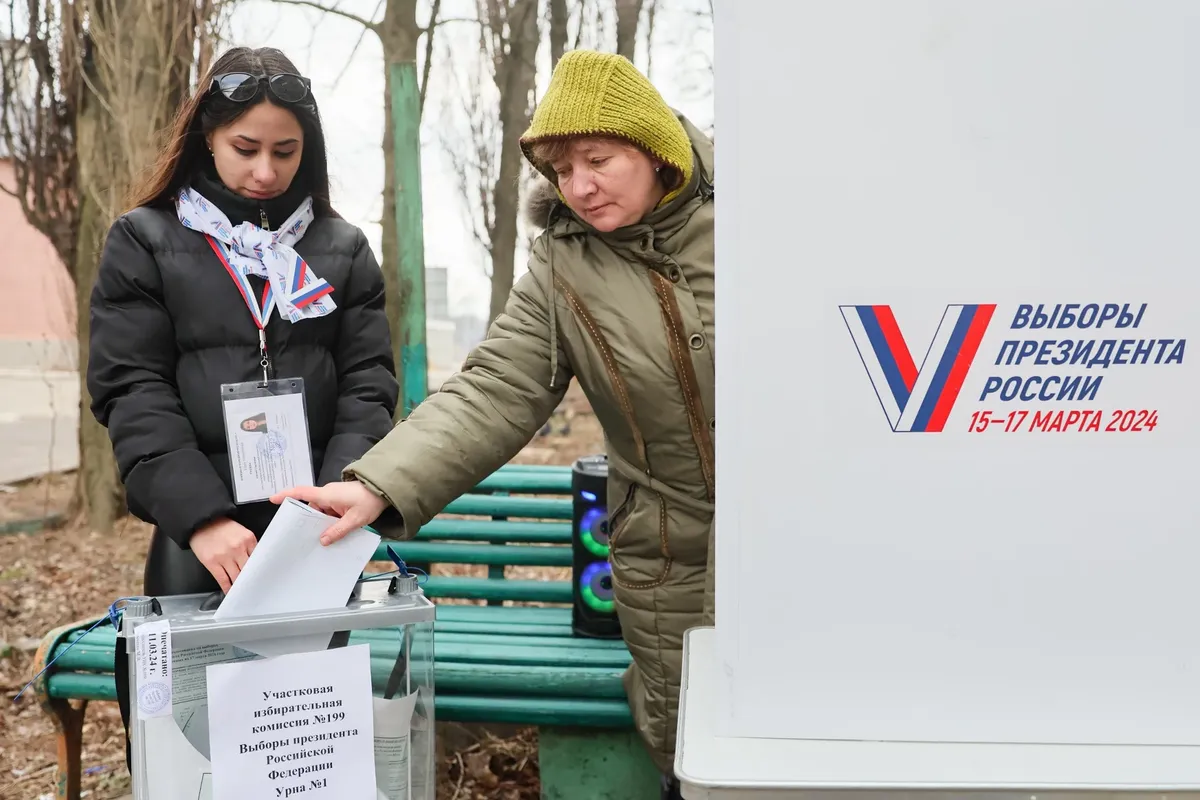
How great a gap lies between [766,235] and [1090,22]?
320mm

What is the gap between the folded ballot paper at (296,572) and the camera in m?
1.38

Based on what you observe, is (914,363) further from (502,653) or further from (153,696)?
(502,653)

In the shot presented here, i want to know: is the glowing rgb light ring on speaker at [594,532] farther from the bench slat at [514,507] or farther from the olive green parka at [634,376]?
the olive green parka at [634,376]

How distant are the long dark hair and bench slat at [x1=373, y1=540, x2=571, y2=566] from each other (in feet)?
3.80

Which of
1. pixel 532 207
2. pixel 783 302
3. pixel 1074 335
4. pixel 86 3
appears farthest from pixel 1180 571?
pixel 86 3

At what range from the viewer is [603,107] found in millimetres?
1568

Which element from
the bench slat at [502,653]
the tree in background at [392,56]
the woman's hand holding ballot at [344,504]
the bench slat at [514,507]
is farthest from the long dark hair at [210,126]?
the tree in background at [392,56]

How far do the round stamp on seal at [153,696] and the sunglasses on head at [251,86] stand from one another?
97cm

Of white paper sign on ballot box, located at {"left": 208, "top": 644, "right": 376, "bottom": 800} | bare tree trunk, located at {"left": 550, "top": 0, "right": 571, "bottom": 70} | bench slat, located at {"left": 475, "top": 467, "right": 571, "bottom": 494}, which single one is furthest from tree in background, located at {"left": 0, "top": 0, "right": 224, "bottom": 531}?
white paper sign on ballot box, located at {"left": 208, "top": 644, "right": 376, "bottom": 800}

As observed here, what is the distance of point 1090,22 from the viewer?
0.86 metres

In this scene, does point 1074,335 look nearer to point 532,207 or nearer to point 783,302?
point 783,302

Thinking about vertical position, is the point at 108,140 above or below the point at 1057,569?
above

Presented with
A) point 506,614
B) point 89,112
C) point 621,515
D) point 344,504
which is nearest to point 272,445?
point 344,504

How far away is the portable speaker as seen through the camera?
239 centimetres
